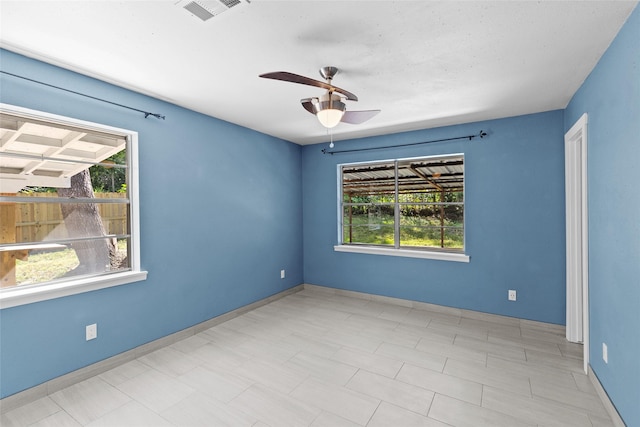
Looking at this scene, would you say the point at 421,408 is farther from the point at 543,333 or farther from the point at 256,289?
the point at 256,289

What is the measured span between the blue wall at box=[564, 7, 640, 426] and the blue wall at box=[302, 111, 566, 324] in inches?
40.7

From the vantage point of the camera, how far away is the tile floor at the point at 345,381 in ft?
6.67

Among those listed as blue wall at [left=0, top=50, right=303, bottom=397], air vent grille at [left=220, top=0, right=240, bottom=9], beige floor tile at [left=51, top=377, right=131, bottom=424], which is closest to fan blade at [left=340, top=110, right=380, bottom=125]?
air vent grille at [left=220, top=0, right=240, bottom=9]

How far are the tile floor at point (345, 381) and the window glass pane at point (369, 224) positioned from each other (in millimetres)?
1445

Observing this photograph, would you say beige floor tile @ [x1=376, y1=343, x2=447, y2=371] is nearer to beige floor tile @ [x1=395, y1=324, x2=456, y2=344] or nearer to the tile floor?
the tile floor

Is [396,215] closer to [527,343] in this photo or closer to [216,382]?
[527,343]

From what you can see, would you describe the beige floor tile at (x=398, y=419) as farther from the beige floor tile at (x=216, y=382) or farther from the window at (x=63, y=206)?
the window at (x=63, y=206)

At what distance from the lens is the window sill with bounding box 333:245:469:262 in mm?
3896

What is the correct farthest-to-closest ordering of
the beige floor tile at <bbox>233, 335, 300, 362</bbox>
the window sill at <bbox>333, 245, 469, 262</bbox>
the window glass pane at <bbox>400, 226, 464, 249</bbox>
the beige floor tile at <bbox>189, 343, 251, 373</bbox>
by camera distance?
the window glass pane at <bbox>400, 226, 464, 249</bbox>
the window sill at <bbox>333, 245, 469, 262</bbox>
the beige floor tile at <bbox>233, 335, 300, 362</bbox>
the beige floor tile at <bbox>189, 343, 251, 373</bbox>

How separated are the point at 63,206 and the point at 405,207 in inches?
155

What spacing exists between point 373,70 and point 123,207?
256 centimetres

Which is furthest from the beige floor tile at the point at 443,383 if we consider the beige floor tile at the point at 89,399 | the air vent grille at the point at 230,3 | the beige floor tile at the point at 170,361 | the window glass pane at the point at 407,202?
the air vent grille at the point at 230,3

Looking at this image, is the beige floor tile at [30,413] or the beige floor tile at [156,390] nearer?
the beige floor tile at [30,413]

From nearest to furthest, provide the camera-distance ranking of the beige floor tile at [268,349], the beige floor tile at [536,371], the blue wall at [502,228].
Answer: the beige floor tile at [536,371] → the beige floor tile at [268,349] → the blue wall at [502,228]
